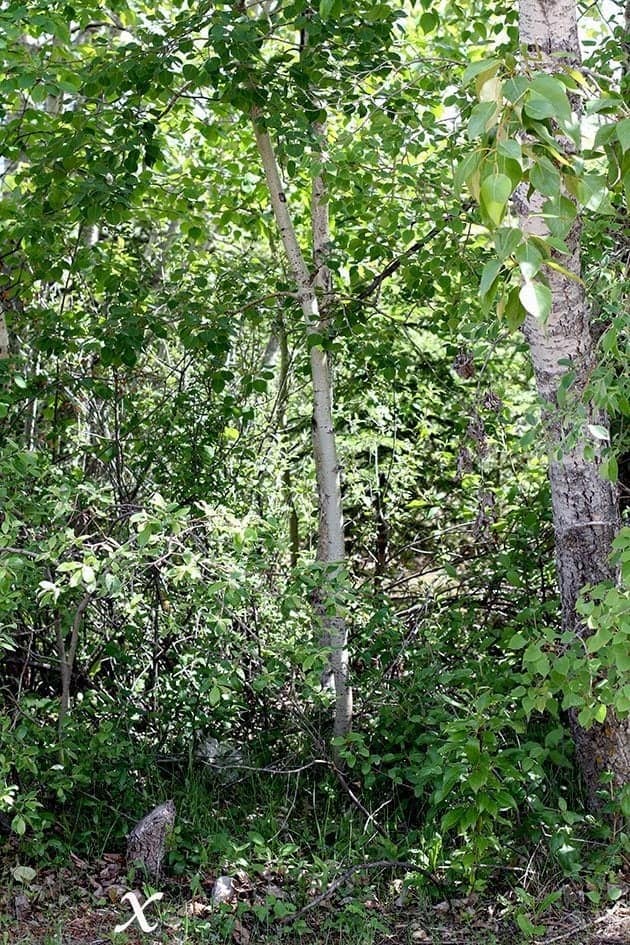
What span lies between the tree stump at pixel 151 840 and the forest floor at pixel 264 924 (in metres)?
0.12

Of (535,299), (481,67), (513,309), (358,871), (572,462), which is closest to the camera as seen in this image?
(535,299)

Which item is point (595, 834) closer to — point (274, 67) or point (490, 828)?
point (490, 828)

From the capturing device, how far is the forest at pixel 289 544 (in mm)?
3459

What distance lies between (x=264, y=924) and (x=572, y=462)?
1925 mm

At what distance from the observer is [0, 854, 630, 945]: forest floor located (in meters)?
3.46

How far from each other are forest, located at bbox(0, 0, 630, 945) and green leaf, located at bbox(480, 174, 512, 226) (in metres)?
0.80

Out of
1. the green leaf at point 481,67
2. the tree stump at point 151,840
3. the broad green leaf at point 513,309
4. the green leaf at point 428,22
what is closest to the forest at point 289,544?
the tree stump at point 151,840

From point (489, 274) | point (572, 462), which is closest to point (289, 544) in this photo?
point (572, 462)

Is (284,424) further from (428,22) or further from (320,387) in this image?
(428,22)

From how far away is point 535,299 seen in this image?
172 centimetres

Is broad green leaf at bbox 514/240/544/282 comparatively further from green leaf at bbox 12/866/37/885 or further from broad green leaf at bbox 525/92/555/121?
green leaf at bbox 12/866/37/885

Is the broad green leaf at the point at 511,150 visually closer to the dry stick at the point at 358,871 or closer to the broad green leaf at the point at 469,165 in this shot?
the broad green leaf at the point at 469,165

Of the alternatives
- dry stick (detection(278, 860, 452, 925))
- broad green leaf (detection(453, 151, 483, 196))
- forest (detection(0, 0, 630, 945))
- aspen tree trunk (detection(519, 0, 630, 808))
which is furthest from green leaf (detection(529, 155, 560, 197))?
dry stick (detection(278, 860, 452, 925))

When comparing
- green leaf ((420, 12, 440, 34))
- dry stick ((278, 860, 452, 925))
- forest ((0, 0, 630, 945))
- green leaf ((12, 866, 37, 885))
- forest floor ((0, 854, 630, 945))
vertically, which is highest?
green leaf ((420, 12, 440, 34))
